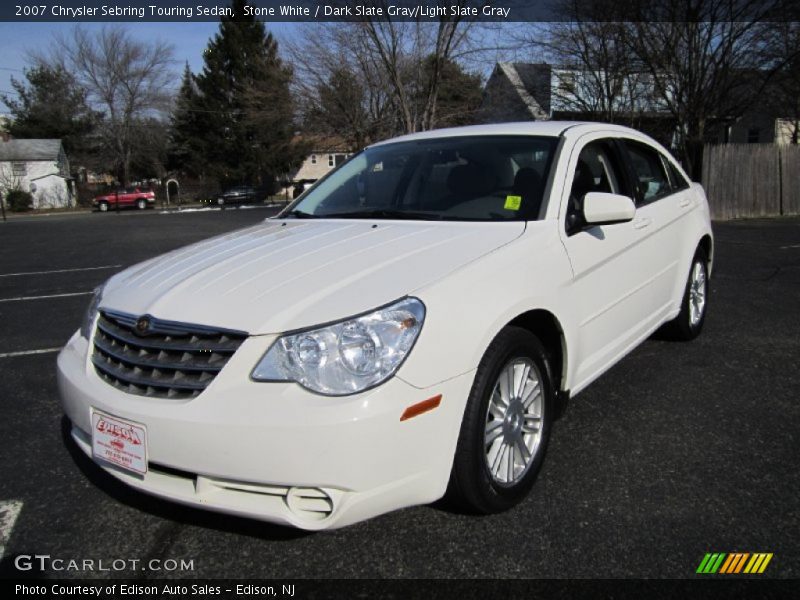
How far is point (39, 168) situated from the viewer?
49.3m

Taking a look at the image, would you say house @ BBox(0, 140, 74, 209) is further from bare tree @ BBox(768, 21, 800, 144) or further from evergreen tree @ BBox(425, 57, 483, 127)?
bare tree @ BBox(768, 21, 800, 144)

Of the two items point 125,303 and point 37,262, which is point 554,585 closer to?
point 125,303

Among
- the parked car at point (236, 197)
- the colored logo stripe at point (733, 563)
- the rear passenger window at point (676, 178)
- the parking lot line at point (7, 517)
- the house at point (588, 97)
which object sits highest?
the house at point (588, 97)

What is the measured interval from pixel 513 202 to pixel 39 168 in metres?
56.0

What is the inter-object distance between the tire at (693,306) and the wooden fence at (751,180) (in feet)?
40.3

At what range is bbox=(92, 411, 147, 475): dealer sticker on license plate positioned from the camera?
2.07 metres

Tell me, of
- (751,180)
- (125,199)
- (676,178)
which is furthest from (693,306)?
(125,199)

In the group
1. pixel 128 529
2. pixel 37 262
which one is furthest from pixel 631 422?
pixel 37 262

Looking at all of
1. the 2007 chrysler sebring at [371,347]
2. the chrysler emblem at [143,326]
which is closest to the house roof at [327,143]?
the 2007 chrysler sebring at [371,347]

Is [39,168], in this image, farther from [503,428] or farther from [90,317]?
[503,428]

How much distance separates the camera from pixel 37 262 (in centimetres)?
1123

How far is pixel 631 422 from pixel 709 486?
69 cm

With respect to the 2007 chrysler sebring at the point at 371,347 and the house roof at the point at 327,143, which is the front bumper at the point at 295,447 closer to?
the 2007 chrysler sebring at the point at 371,347
